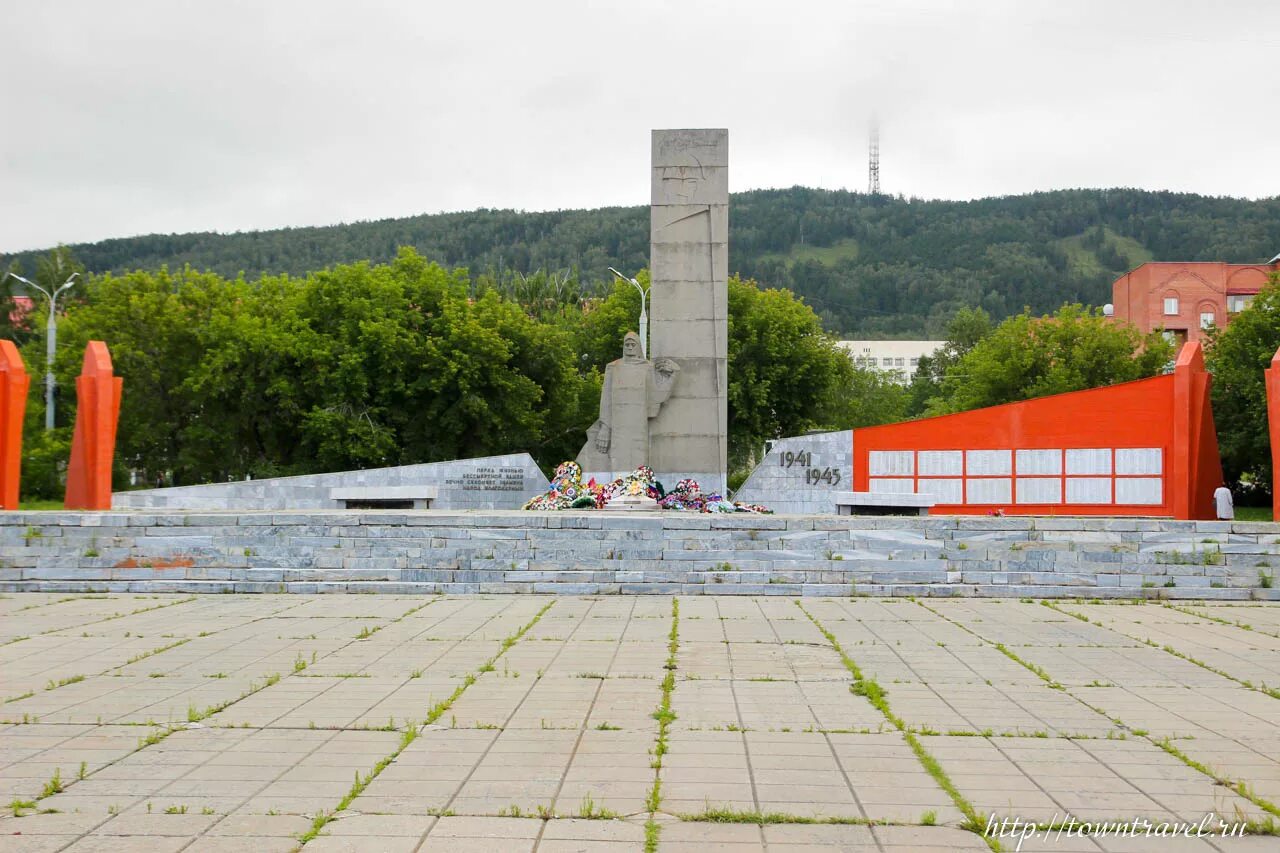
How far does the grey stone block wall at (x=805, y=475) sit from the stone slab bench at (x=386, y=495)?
20.7ft

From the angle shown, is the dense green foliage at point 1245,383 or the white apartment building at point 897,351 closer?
the dense green foliage at point 1245,383

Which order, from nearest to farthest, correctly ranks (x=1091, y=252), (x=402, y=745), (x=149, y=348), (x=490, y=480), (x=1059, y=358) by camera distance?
(x=402, y=745)
(x=490, y=480)
(x=149, y=348)
(x=1059, y=358)
(x=1091, y=252)

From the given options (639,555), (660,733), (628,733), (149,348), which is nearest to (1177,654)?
(660,733)

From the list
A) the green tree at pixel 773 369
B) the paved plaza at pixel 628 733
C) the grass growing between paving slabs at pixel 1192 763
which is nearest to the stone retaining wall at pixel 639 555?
the paved plaza at pixel 628 733

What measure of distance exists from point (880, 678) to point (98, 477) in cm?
1284

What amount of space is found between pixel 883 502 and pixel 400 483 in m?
9.77

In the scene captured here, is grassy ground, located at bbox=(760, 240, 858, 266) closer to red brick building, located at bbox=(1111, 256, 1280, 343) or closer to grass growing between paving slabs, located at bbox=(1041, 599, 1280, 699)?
red brick building, located at bbox=(1111, 256, 1280, 343)

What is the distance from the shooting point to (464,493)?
2241 centimetres

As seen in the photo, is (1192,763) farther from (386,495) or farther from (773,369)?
(773,369)

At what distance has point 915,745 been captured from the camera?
506 centimetres

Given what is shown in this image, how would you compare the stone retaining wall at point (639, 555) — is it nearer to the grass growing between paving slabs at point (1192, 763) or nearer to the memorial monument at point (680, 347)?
the grass growing between paving slabs at point (1192, 763)

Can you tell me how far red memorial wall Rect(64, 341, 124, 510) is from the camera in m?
15.3

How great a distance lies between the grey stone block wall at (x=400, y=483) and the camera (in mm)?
22000

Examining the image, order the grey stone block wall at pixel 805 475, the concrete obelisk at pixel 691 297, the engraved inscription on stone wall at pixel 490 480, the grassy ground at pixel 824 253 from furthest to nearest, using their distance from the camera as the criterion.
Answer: the grassy ground at pixel 824 253 → the engraved inscription on stone wall at pixel 490 480 → the grey stone block wall at pixel 805 475 → the concrete obelisk at pixel 691 297
